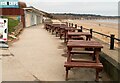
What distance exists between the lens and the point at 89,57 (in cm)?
1042

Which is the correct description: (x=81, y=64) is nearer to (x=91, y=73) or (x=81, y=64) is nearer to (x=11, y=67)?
(x=91, y=73)

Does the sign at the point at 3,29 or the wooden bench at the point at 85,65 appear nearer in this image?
the wooden bench at the point at 85,65

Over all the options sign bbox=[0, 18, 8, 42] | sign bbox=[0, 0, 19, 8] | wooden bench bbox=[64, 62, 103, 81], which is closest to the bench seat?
wooden bench bbox=[64, 62, 103, 81]

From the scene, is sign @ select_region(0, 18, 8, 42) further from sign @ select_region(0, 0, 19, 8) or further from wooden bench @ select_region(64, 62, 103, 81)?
sign @ select_region(0, 0, 19, 8)

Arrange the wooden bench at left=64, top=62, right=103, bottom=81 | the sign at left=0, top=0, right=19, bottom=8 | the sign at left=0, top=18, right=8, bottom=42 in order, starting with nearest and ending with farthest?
the wooden bench at left=64, top=62, right=103, bottom=81 → the sign at left=0, top=18, right=8, bottom=42 → the sign at left=0, top=0, right=19, bottom=8

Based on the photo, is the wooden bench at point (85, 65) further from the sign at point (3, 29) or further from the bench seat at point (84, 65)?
the sign at point (3, 29)

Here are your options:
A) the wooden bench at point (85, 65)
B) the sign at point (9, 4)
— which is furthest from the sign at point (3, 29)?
the sign at point (9, 4)

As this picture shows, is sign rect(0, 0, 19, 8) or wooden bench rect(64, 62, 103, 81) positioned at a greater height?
sign rect(0, 0, 19, 8)

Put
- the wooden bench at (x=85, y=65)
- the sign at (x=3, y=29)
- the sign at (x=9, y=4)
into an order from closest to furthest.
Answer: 1. the wooden bench at (x=85, y=65)
2. the sign at (x=3, y=29)
3. the sign at (x=9, y=4)

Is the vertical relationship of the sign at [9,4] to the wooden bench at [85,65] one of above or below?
above

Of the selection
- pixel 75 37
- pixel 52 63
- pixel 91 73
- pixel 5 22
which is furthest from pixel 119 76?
pixel 5 22

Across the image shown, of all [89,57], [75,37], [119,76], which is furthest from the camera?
[75,37]

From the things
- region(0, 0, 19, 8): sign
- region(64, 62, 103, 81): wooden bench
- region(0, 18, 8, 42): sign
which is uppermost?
region(0, 0, 19, 8): sign

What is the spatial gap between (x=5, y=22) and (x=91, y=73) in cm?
679
